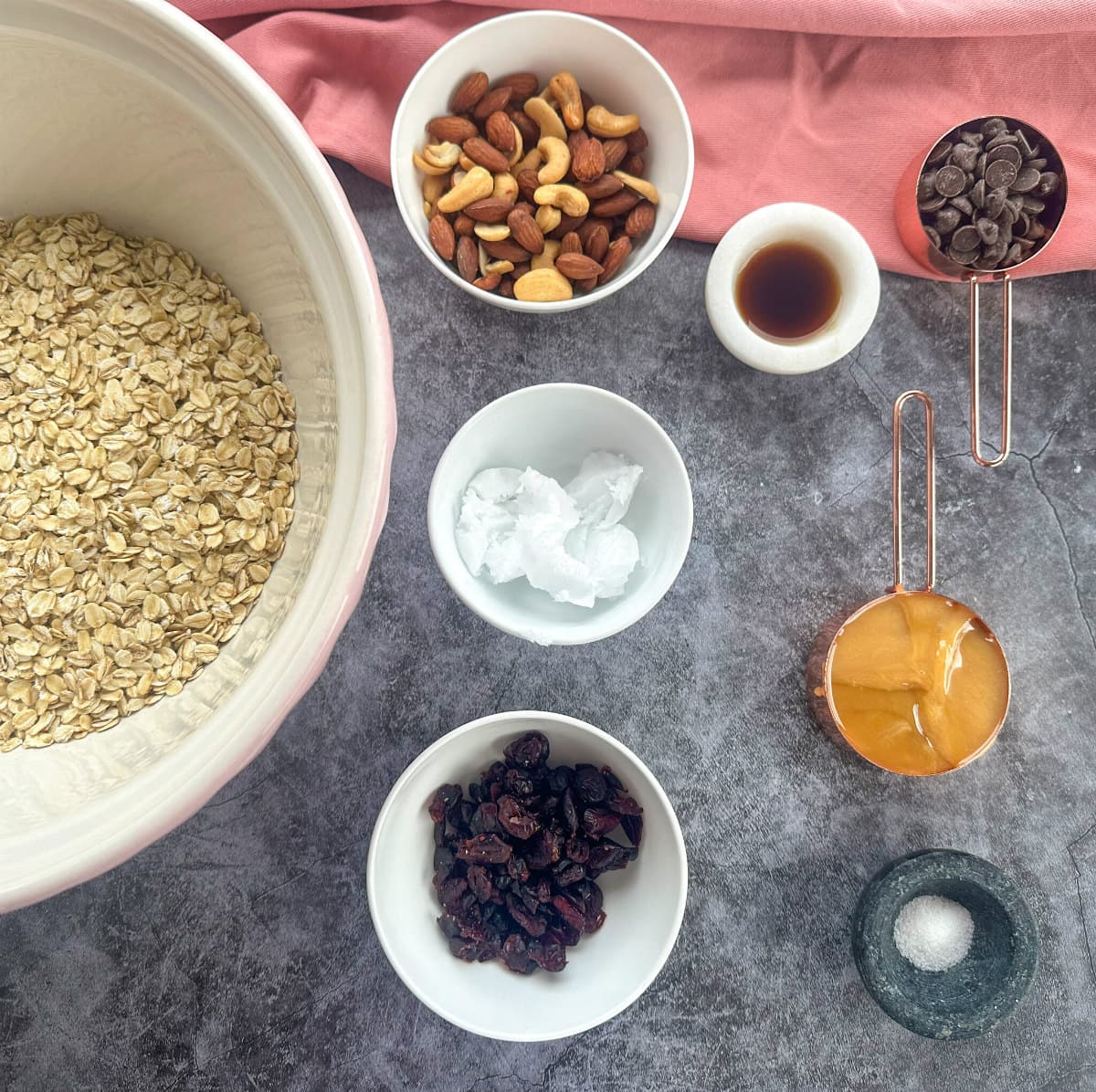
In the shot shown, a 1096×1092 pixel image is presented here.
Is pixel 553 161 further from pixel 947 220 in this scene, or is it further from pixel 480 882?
pixel 480 882

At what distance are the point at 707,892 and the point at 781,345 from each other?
0.66m

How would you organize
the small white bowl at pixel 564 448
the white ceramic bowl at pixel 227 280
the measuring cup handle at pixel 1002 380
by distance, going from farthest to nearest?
the measuring cup handle at pixel 1002 380
the small white bowl at pixel 564 448
the white ceramic bowl at pixel 227 280

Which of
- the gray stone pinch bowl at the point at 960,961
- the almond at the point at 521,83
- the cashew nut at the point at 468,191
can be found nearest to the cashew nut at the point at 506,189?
the cashew nut at the point at 468,191

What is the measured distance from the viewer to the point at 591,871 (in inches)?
40.4

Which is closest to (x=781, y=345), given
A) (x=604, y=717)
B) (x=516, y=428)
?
(x=516, y=428)

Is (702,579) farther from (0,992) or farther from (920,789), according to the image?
(0,992)

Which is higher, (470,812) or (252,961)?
(470,812)

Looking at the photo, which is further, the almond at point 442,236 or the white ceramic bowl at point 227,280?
the almond at point 442,236

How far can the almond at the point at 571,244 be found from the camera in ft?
3.40

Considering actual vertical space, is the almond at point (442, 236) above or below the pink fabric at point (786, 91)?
below

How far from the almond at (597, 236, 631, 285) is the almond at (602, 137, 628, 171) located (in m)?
0.08

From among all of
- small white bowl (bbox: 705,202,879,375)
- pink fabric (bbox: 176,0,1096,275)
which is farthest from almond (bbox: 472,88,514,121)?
small white bowl (bbox: 705,202,879,375)

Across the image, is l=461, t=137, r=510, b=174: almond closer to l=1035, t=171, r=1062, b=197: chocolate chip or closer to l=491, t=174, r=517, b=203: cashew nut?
l=491, t=174, r=517, b=203: cashew nut

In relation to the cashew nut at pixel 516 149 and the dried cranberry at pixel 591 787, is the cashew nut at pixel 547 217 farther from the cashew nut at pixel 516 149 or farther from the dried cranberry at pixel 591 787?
the dried cranberry at pixel 591 787
